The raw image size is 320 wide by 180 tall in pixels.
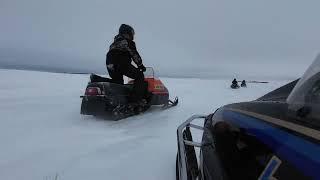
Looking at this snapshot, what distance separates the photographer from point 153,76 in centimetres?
662

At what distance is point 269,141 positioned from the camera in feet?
3.67

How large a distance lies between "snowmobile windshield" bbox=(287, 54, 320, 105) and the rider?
4.24 m

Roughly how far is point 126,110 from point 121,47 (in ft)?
3.29

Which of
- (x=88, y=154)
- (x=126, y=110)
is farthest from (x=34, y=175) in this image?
(x=126, y=110)

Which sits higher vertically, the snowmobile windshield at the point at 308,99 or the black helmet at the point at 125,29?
the black helmet at the point at 125,29

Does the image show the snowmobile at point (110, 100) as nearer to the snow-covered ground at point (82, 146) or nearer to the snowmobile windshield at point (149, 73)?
the snow-covered ground at point (82, 146)

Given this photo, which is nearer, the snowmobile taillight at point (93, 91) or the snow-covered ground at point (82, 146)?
the snow-covered ground at point (82, 146)

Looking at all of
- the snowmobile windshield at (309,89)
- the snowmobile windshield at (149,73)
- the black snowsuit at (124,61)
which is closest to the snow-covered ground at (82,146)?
the black snowsuit at (124,61)

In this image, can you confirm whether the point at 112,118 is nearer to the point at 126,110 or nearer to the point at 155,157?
the point at 126,110

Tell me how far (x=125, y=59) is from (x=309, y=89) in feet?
14.5

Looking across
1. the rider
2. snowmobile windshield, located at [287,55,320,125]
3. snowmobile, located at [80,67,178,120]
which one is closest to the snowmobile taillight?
snowmobile, located at [80,67,178,120]

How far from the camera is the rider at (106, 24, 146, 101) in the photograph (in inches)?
223

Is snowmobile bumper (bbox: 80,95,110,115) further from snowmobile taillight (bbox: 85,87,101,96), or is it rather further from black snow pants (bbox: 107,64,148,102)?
black snow pants (bbox: 107,64,148,102)

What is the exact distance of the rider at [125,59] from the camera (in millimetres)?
5652
